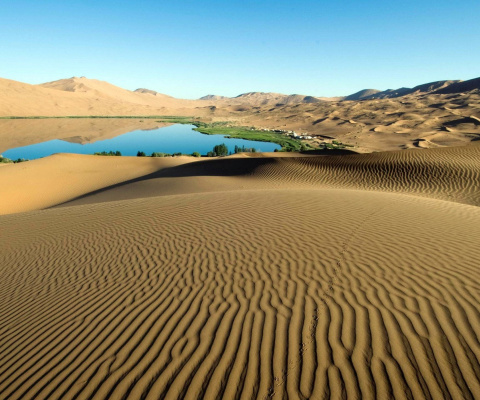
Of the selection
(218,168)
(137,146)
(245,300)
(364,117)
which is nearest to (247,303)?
(245,300)

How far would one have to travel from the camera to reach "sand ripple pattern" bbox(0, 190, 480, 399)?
9.04 feet

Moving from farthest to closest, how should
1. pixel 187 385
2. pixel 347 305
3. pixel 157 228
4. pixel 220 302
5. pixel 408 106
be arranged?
pixel 408 106 → pixel 157 228 → pixel 220 302 → pixel 347 305 → pixel 187 385

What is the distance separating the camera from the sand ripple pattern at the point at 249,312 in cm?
275

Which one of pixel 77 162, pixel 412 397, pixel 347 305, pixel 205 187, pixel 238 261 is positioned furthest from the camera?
pixel 77 162

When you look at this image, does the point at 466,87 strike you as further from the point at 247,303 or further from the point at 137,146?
the point at 247,303

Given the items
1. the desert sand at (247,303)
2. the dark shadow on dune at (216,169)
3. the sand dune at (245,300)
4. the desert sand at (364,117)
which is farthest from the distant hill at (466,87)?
the desert sand at (247,303)

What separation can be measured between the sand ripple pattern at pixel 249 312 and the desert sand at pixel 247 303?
0.06 ft

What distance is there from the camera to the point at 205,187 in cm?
1853

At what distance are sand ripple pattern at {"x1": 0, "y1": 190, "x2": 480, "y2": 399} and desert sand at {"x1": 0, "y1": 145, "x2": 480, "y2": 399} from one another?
2 cm

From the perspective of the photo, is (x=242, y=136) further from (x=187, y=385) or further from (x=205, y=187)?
(x=187, y=385)

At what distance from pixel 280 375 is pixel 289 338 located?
20.1 inches

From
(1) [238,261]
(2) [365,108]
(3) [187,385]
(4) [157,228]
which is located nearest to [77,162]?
(4) [157,228]

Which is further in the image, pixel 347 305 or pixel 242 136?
pixel 242 136

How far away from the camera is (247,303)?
4.05m
